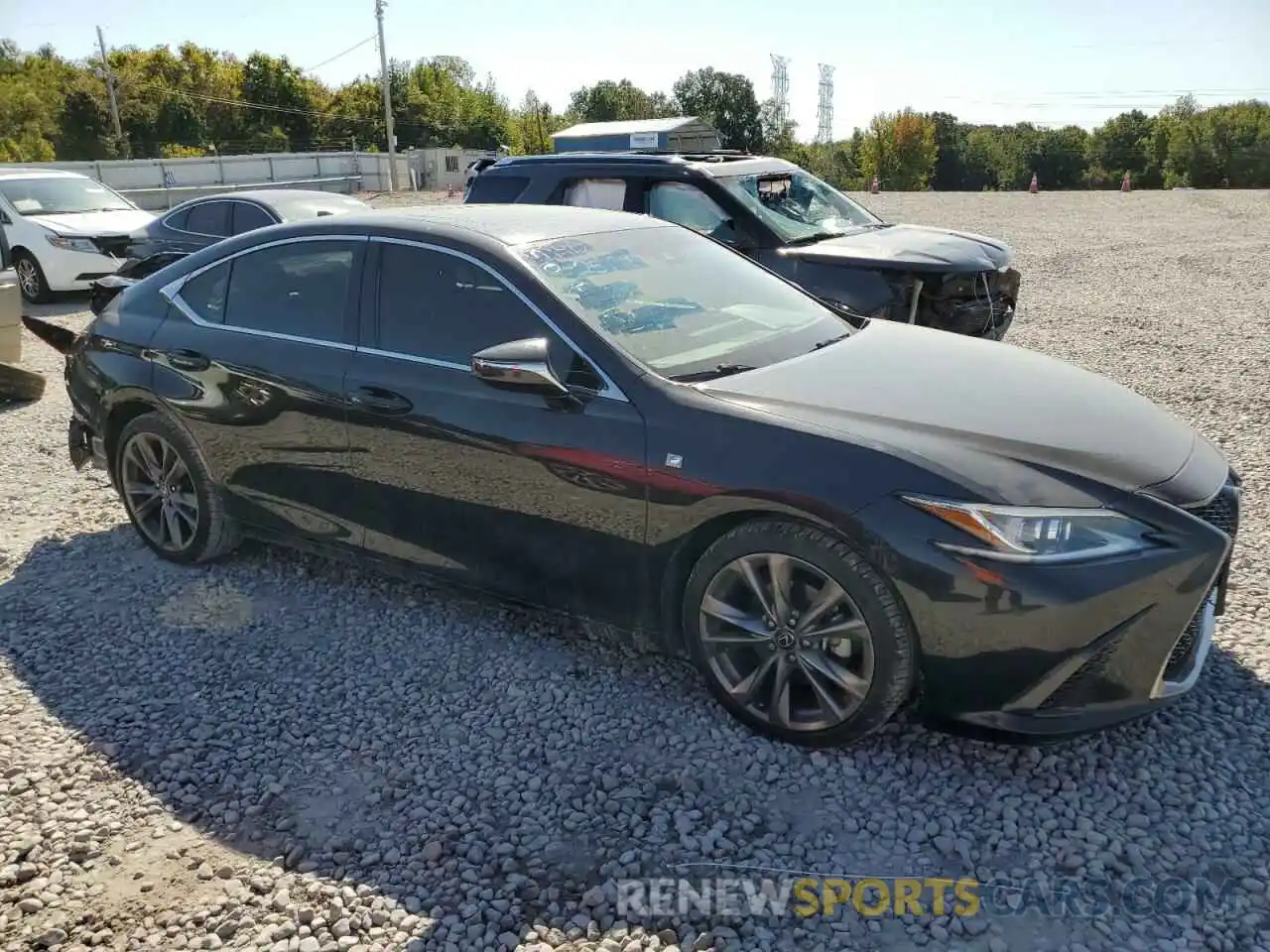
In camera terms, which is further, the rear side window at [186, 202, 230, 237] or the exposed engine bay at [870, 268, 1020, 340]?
the rear side window at [186, 202, 230, 237]

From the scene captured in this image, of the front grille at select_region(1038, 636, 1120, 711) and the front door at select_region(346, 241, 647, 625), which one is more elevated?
the front door at select_region(346, 241, 647, 625)

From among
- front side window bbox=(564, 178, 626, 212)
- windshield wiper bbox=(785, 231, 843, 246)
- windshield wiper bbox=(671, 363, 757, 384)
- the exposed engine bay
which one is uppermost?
front side window bbox=(564, 178, 626, 212)

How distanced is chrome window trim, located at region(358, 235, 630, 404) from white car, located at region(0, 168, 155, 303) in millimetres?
9889

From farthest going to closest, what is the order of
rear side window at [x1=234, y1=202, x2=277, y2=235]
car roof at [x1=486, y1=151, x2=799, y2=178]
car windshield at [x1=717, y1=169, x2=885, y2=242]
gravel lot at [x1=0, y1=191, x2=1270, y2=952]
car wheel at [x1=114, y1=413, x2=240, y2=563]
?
rear side window at [x1=234, y1=202, x2=277, y2=235] < car roof at [x1=486, y1=151, x2=799, y2=178] < car windshield at [x1=717, y1=169, x2=885, y2=242] < car wheel at [x1=114, y1=413, x2=240, y2=563] < gravel lot at [x1=0, y1=191, x2=1270, y2=952]

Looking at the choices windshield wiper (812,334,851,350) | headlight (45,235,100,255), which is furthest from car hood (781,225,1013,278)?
headlight (45,235,100,255)

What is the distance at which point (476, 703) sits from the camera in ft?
12.1

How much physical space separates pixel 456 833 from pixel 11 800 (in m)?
1.50

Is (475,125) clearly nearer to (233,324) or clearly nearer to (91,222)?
(91,222)

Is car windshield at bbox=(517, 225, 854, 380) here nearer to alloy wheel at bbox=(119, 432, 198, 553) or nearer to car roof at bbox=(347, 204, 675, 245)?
car roof at bbox=(347, 204, 675, 245)

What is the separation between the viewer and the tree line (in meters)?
66.4

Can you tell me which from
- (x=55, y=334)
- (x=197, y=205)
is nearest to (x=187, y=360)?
(x=55, y=334)

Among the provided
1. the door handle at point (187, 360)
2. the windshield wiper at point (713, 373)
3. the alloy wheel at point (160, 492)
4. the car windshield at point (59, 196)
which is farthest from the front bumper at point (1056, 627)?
the car windshield at point (59, 196)

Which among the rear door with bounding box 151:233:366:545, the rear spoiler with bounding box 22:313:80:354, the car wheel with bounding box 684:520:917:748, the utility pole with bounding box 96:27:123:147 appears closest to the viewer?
the car wheel with bounding box 684:520:917:748

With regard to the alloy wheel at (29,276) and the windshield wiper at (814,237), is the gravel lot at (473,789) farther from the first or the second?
the alloy wheel at (29,276)
